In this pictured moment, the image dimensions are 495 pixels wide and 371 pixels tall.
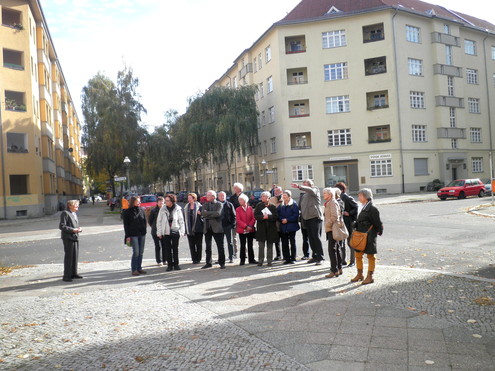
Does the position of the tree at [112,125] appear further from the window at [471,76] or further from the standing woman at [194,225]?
the window at [471,76]

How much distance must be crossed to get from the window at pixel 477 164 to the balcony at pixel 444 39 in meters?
12.1

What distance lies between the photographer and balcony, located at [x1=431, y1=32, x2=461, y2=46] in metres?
44.6

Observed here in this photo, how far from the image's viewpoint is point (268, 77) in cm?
4762

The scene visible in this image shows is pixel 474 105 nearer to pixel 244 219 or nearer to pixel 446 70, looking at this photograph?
pixel 446 70

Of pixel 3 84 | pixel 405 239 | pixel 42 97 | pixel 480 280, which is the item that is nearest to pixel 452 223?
pixel 405 239

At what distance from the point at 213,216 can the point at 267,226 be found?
1.23 metres

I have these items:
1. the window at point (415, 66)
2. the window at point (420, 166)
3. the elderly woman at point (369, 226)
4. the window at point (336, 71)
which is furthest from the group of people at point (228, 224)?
the window at point (415, 66)

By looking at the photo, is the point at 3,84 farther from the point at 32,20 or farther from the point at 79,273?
the point at 79,273

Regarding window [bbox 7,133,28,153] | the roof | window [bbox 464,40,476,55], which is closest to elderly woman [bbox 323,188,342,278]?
window [bbox 7,133,28,153]

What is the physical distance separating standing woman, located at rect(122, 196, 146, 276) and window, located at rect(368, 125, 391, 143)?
3597cm

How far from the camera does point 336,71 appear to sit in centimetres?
4375

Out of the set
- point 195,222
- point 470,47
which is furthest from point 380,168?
point 195,222

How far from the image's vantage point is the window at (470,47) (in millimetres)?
47600

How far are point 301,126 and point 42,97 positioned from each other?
2381 centimetres
